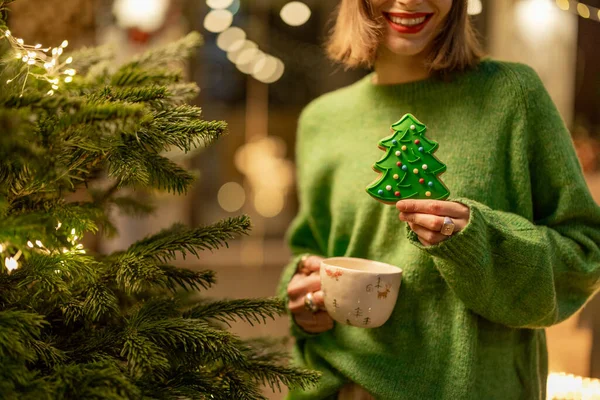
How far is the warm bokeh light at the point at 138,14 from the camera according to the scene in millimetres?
3512

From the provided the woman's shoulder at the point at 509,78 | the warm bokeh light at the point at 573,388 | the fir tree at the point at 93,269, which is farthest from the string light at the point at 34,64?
the warm bokeh light at the point at 573,388

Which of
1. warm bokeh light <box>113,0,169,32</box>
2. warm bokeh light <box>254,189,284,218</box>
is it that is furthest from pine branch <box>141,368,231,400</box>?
warm bokeh light <box>254,189,284,218</box>

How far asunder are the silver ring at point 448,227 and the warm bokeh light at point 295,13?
339cm

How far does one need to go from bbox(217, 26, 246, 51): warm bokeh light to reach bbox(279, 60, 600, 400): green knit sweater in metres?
3.04

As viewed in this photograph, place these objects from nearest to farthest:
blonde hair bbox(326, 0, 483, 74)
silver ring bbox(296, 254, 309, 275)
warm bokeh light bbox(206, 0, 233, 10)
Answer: blonde hair bbox(326, 0, 483, 74) → silver ring bbox(296, 254, 309, 275) → warm bokeh light bbox(206, 0, 233, 10)

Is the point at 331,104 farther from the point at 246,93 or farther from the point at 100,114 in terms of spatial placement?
the point at 246,93

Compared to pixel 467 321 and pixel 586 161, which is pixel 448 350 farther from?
pixel 586 161

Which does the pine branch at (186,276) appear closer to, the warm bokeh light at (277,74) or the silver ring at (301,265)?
the silver ring at (301,265)

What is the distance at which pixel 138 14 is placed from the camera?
353cm

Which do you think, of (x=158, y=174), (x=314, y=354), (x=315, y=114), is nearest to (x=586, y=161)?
(x=315, y=114)

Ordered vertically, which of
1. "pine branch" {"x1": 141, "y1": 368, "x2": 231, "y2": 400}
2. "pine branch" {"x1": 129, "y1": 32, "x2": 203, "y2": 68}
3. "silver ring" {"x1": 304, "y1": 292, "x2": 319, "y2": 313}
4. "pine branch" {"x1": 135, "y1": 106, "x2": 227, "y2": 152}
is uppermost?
"pine branch" {"x1": 129, "y1": 32, "x2": 203, "y2": 68}

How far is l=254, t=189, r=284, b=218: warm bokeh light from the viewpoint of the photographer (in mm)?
4008

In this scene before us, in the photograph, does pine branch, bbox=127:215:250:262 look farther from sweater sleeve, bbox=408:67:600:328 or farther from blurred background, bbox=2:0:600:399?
blurred background, bbox=2:0:600:399

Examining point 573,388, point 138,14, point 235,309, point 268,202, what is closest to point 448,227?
point 235,309
